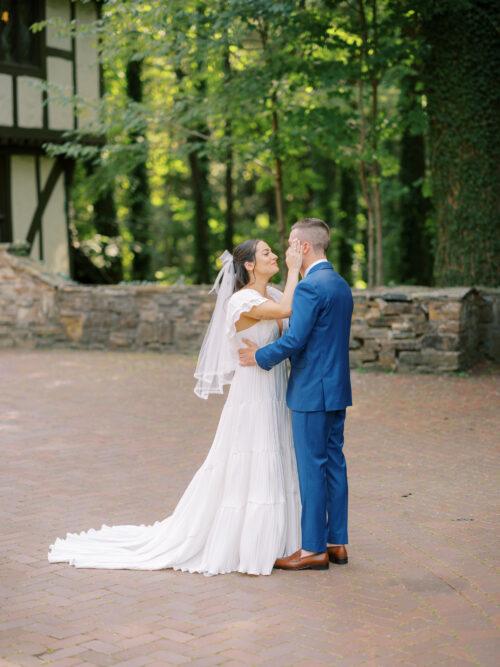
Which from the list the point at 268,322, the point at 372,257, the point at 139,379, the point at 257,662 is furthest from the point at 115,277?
the point at 257,662

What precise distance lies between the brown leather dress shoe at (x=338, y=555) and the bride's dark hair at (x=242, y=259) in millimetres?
1619

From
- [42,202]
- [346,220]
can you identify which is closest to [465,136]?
[42,202]

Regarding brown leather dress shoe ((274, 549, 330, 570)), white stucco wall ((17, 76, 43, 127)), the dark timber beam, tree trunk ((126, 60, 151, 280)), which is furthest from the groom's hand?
tree trunk ((126, 60, 151, 280))

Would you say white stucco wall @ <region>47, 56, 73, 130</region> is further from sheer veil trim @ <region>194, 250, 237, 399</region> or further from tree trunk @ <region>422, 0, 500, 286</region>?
sheer veil trim @ <region>194, 250, 237, 399</region>

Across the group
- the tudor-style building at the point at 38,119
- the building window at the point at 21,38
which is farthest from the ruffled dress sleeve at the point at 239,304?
the building window at the point at 21,38

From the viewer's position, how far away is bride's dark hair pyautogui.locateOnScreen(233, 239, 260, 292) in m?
5.99

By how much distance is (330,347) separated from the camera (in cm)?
571

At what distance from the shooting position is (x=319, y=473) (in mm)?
5734

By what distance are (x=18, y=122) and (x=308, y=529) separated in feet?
52.5

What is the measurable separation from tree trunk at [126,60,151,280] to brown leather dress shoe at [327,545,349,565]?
21.4 meters

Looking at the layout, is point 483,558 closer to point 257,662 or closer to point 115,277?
point 257,662

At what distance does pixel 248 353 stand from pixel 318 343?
46cm

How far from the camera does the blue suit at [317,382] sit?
5.66 metres

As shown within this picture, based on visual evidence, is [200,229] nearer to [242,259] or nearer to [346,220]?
[346,220]
